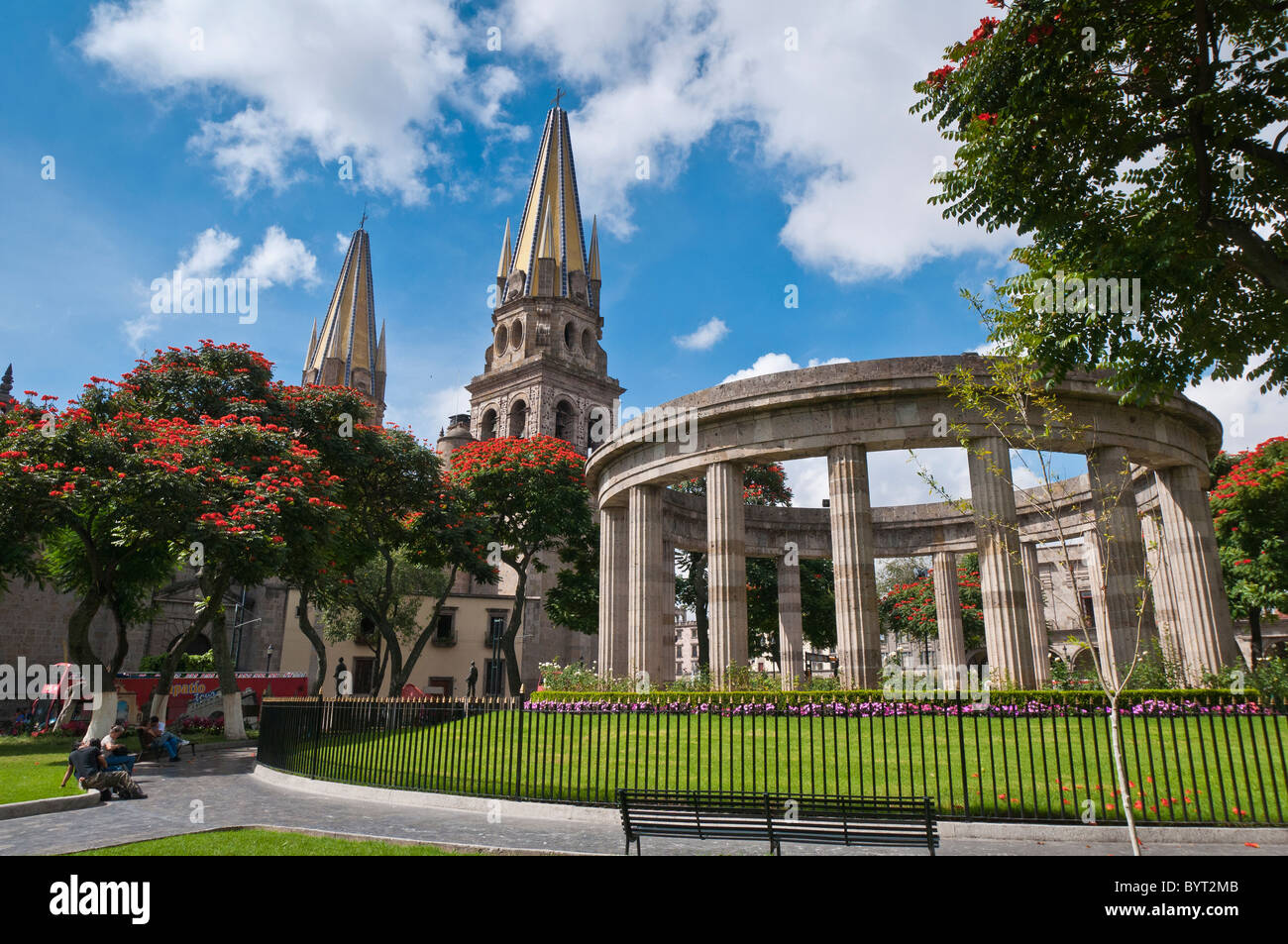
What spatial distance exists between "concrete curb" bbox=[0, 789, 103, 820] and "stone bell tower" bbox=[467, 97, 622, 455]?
1993 inches

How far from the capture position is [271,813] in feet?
40.6

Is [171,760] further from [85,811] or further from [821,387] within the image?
[821,387]

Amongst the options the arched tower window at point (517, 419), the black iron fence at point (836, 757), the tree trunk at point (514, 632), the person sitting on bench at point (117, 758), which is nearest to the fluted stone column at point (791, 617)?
the tree trunk at point (514, 632)

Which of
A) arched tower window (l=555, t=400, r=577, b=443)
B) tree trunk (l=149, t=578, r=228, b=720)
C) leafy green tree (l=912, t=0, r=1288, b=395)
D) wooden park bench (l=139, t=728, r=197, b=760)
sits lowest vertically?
wooden park bench (l=139, t=728, r=197, b=760)

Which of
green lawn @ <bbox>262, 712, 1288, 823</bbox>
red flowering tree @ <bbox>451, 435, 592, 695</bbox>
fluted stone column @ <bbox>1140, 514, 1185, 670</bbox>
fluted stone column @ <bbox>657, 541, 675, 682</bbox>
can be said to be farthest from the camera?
red flowering tree @ <bbox>451, 435, 592, 695</bbox>

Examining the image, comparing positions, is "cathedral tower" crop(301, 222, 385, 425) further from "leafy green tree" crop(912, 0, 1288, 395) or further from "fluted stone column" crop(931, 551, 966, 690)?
"leafy green tree" crop(912, 0, 1288, 395)

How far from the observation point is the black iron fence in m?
10.4

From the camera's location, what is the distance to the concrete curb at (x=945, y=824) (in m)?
9.88

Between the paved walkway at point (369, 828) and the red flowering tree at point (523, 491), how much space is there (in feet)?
66.8

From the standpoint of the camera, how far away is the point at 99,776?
46.5ft

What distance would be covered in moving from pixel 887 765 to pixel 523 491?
1027 inches

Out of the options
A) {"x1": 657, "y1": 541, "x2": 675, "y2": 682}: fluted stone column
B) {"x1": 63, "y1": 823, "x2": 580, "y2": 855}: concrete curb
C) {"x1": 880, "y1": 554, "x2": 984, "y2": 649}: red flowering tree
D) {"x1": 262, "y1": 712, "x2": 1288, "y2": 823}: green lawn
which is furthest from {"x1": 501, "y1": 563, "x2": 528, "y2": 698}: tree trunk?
{"x1": 880, "y1": 554, "x2": 984, "y2": 649}: red flowering tree

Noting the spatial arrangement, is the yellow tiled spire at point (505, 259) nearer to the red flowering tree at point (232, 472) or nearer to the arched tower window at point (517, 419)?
the arched tower window at point (517, 419)
